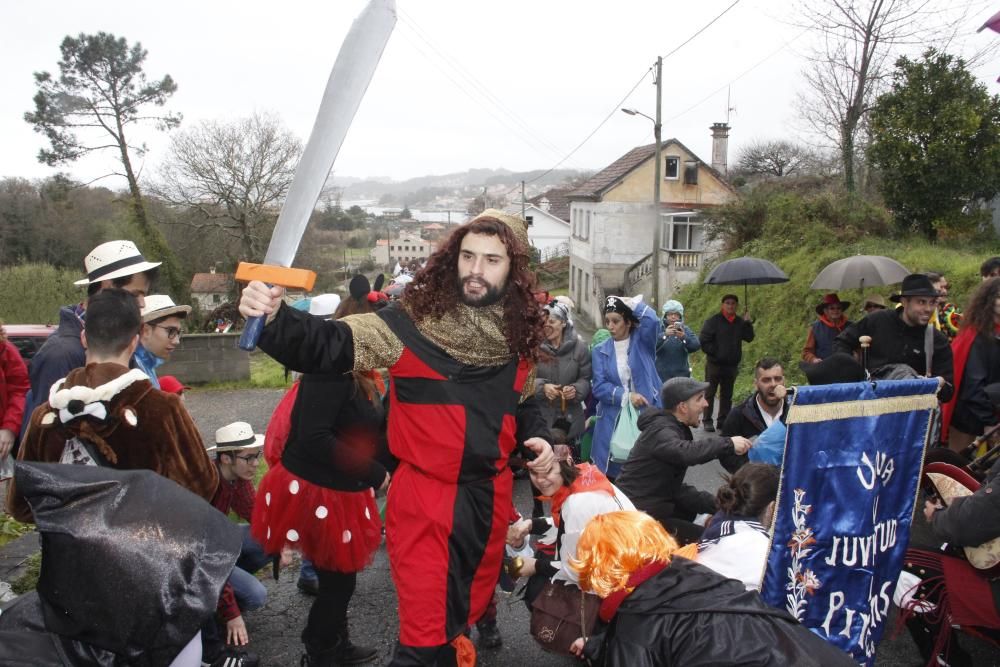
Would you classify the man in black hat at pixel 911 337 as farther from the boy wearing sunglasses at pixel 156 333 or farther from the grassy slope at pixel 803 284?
the boy wearing sunglasses at pixel 156 333

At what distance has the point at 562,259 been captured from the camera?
4859 cm

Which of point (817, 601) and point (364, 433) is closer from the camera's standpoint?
point (817, 601)

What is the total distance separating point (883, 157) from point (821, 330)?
8199mm

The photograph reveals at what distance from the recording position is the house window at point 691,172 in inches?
1236

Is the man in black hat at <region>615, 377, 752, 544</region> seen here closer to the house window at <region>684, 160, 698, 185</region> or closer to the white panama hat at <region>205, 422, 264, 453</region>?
the white panama hat at <region>205, 422, 264, 453</region>

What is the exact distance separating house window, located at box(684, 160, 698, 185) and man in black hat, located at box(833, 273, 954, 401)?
27.5 meters

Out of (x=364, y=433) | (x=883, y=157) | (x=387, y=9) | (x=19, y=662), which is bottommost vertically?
(x=19, y=662)

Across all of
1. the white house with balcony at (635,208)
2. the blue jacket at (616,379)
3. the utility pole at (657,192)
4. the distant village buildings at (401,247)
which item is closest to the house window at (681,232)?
the white house with balcony at (635,208)

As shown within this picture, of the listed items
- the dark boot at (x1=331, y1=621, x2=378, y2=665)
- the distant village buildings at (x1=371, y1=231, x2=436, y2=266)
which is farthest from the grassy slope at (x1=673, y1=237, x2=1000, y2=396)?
the distant village buildings at (x1=371, y1=231, x2=436, y2=266)

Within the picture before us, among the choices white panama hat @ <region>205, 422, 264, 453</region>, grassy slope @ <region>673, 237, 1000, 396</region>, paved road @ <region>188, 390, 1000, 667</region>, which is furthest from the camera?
grassy slope @ <region>673, 237, 1000, 396</region>

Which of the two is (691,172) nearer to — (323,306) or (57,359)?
(323,306)

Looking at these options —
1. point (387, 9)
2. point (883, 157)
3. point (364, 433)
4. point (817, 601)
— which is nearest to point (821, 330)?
point (817, 601)

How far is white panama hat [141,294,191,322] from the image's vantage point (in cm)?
367

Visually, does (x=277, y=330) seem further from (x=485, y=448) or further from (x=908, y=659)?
(x=908, y=659)
